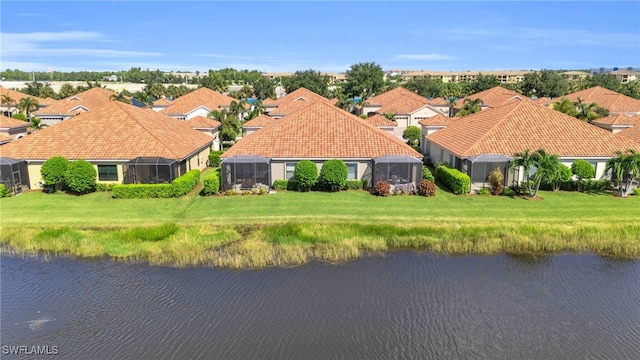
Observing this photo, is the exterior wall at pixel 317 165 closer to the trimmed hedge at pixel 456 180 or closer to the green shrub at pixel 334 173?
the green shrub at pixel 334 173

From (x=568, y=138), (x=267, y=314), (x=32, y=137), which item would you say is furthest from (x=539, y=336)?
(x=32, y=137)

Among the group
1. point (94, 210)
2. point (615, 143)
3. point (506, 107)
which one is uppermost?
point (506, 107)

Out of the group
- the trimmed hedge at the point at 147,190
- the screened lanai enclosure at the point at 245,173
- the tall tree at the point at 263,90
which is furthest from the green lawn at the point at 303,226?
the tall tree at the point at 263,90

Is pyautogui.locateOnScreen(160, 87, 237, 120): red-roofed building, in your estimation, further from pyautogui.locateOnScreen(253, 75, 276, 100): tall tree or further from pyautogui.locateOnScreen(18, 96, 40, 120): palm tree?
pyautogui.locateOnScreen(253, 75, 276, 100): tall tree

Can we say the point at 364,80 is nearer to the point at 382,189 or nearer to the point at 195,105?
the point at 195,105

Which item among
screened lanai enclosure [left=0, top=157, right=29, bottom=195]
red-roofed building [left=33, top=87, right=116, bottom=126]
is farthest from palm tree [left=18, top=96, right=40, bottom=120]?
screened lanai enclosure [left=0, top=157, right=29, bottom=195]

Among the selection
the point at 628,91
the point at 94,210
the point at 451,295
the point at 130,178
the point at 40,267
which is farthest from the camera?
the point at 628,91

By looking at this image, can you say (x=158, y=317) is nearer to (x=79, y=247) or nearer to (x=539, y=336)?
(x=79, y=247)

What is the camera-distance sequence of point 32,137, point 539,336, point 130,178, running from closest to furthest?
point 539,336 < point 130,178 < point 32,137
